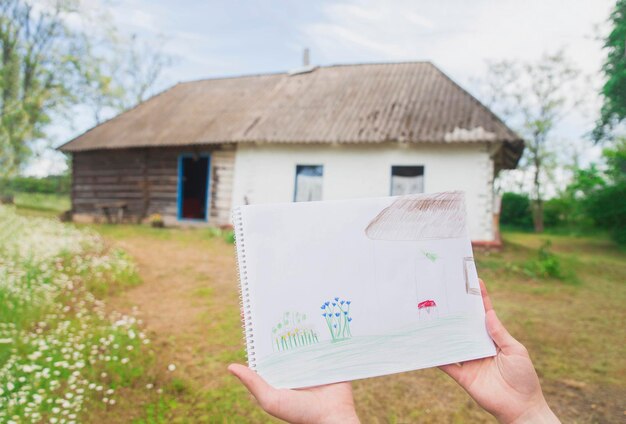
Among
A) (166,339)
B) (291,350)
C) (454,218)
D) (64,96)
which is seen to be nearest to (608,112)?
(454,218)

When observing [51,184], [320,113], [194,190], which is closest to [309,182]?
[320,113]

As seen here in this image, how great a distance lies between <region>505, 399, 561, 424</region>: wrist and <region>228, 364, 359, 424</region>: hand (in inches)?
19.5

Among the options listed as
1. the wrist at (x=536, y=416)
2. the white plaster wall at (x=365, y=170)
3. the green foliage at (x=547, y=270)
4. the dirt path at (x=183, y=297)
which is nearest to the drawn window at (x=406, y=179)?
the white plaster wall at (x=365, y=170)

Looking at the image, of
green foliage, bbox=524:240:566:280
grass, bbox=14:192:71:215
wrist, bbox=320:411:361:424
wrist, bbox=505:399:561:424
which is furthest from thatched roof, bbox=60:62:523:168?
wrist, bbox=320:411:361:424

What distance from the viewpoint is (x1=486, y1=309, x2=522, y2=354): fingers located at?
1218 millimetres

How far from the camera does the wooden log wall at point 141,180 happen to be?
10.7m

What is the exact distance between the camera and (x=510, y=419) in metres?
1.15

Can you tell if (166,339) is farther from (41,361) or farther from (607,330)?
(607,330)

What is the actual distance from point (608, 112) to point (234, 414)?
2.37m

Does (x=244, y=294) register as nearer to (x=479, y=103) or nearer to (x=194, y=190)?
(x=479, y=103)

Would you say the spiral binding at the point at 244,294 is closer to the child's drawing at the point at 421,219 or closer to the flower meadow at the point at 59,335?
the child's drawing at the point at 421,219

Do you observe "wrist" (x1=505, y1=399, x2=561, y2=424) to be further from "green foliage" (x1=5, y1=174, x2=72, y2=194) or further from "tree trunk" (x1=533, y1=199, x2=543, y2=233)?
"green foliage" (x1=5, y1=174, x2=72, y2=194)

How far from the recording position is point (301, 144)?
9734 millimetres

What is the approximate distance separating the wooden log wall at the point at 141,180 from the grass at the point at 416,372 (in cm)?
520
